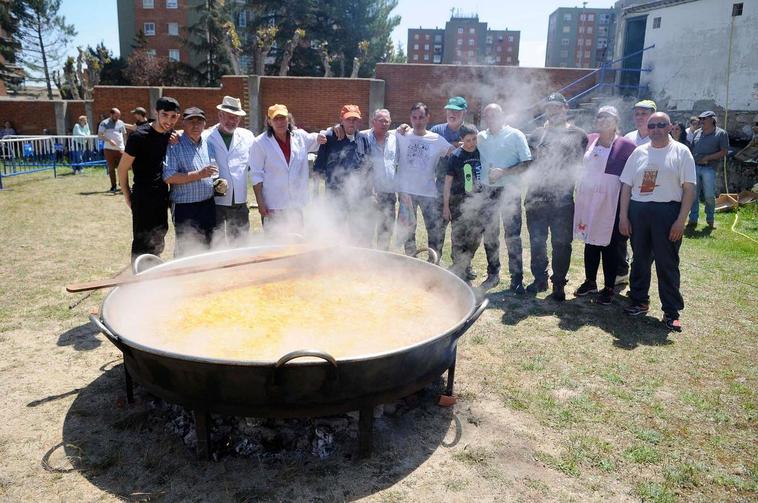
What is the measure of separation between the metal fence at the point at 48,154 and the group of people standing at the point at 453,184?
1204 cm

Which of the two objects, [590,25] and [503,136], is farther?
[590,25]

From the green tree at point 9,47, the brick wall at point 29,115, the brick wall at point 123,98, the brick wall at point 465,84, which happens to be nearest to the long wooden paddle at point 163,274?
the brick wall at point 465,84

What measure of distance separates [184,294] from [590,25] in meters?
114

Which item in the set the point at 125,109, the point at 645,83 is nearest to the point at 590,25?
the point at 645,83

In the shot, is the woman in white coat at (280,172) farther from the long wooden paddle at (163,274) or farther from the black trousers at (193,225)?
the long wooden paddle at (163,274)

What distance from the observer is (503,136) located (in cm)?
520

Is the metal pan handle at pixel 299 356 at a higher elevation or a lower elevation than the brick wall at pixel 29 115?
lower

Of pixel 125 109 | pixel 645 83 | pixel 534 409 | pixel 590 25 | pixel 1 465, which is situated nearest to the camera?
pixel 1 465

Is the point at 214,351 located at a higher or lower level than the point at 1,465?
higher

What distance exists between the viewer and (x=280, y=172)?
4.87 meters

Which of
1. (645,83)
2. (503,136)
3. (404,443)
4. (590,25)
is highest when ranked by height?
(590,25)

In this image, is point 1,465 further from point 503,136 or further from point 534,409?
point 503,136

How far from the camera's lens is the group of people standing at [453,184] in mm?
4359

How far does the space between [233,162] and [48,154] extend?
14645mm
